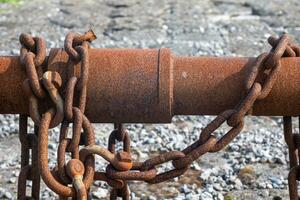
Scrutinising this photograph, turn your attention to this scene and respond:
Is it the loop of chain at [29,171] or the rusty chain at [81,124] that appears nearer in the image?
the rusty chain at [81,124]

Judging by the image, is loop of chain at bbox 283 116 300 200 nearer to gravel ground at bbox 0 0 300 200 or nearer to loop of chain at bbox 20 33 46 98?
loop of chain at bbox 20 33 46 98

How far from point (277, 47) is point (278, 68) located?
0.08m

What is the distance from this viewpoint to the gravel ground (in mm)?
4258

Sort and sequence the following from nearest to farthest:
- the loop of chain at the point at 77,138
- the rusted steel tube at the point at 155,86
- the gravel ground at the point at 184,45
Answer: the loop of chain at the point at 77,138, the rusted steel tube at the point at 155,86, the gravel ground at the point at 184,45

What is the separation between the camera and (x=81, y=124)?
1.86 meters

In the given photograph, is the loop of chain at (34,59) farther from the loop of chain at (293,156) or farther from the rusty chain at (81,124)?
the loop of chain at (293,156)

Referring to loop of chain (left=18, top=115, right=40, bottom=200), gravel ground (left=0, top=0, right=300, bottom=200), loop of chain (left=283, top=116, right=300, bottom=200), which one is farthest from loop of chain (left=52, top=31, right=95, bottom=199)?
gravel ground (left=0, top=0, right=300, bottom=200)

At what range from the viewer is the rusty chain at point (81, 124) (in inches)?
72.7

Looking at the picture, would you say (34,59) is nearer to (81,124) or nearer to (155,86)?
(81,124)

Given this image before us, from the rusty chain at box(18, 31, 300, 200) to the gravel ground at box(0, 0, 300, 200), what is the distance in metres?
2.16

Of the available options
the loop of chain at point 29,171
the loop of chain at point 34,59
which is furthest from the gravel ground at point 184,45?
the loop of chain at point 34,59

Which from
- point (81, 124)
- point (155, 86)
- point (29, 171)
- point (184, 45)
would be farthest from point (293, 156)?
point (184, 45)

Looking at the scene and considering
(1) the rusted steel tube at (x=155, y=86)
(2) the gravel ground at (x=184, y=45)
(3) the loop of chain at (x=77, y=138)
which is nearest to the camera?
(3) the loop of chain at (x=77, y=138)

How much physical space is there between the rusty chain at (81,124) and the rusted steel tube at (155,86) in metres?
0.04
